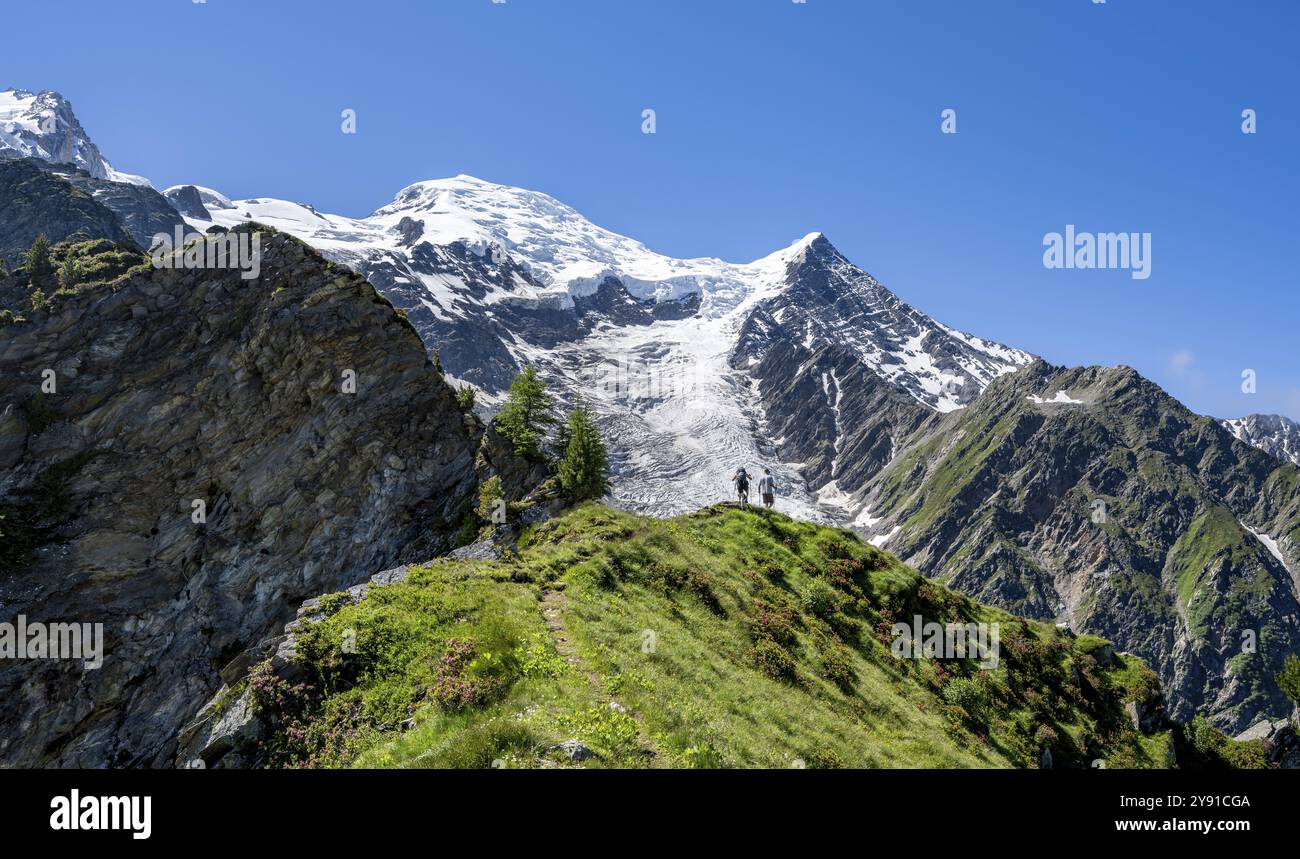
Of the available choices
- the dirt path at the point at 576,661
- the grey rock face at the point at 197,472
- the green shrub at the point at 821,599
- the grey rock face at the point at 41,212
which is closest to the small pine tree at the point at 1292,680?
the green shrub at the point at 821,599

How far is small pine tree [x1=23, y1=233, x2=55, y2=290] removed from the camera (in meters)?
73.2

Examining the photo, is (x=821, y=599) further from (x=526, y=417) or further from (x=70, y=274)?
(x=70, y=274)

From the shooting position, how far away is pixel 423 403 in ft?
220

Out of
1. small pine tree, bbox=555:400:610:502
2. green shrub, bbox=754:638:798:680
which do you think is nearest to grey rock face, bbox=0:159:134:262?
small pine tree, bbox=555:400:610:502

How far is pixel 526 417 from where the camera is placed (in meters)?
64.6

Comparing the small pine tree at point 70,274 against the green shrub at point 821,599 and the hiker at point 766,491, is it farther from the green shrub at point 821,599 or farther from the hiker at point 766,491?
the green shrub at point 821,599

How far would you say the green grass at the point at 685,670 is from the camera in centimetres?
1369

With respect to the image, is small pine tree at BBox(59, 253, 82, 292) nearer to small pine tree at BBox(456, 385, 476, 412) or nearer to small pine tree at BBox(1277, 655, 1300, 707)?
small pine tree at BBox(456, 385, 476, 412)

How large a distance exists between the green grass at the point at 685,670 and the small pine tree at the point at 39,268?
3075 inches

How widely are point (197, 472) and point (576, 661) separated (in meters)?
63.1
